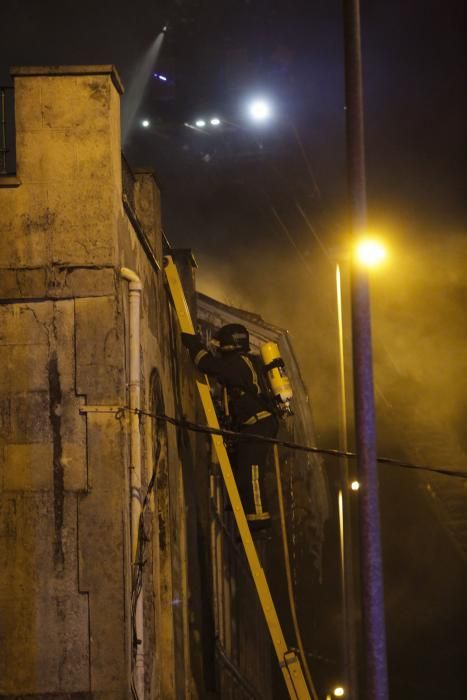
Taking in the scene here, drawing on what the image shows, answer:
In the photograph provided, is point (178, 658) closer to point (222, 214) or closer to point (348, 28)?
point (348, 28)

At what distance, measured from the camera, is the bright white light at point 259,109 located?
4284 cm

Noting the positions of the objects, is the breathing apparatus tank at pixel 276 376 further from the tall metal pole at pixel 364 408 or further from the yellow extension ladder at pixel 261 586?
the tall metal pole at pixel 364 408

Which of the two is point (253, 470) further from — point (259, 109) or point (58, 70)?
point (259, 109)

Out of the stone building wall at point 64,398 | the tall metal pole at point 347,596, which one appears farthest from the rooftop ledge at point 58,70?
the tall metal pole at point 347,596

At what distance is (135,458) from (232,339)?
3048mm

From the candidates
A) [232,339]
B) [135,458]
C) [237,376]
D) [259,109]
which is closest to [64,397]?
[135,458]

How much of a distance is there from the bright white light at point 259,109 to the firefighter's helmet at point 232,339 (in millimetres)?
34735

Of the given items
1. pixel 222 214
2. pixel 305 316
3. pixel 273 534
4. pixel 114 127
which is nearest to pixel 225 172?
pixel 222 214

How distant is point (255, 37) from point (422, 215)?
14751mm

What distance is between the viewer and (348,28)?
5918mm

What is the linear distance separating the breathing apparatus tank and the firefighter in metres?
0.19

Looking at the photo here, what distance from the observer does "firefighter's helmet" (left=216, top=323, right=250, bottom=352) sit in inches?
379

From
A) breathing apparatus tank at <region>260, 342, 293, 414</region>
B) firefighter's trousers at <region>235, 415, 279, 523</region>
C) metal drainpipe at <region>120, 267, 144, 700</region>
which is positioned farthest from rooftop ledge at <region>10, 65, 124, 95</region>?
firefighter's trousers at <region>235, 415, 279, 523</region>

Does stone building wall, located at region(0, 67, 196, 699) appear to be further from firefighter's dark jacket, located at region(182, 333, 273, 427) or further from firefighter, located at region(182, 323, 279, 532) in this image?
firefighter, located at region(182, 323, 279, 532)
